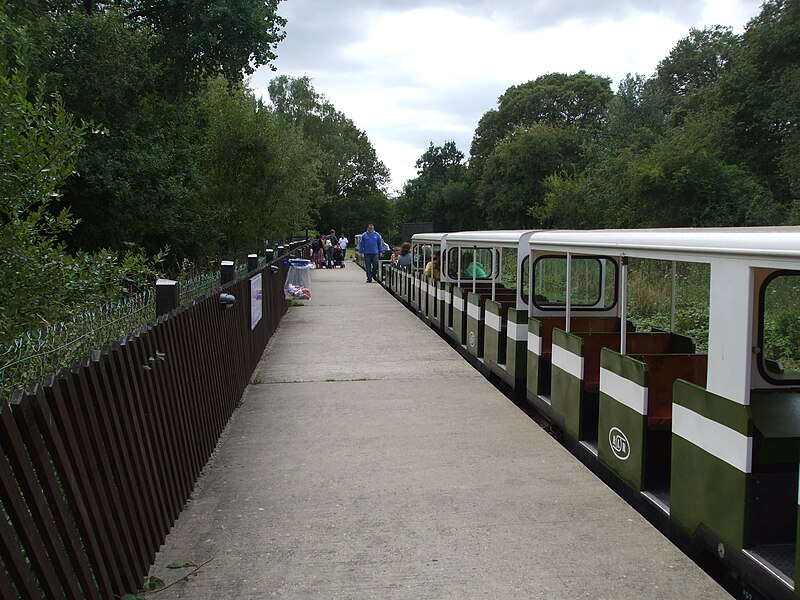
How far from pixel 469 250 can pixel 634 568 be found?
850cm

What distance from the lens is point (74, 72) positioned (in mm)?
20750

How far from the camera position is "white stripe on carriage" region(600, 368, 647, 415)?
15.9 ft

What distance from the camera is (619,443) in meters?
5.19

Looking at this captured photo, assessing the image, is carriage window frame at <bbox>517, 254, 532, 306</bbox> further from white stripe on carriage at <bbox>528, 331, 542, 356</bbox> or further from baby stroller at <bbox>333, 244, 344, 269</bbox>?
baby stroller at <bbox>333, 244, 344, 269</bbox>

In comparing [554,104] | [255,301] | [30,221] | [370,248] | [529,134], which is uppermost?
[554,104]

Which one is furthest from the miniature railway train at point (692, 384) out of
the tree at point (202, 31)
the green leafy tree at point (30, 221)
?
the tree at point (202, 31)

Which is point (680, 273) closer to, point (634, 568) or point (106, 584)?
point (634, 568)

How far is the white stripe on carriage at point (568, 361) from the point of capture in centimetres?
611

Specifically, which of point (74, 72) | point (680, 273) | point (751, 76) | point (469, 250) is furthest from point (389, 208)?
point (680, 273)

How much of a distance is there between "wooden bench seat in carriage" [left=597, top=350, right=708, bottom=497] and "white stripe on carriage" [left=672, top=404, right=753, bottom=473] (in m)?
0.46

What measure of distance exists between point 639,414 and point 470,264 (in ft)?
25.0

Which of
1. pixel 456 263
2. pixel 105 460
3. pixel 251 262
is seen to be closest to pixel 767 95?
pixel 456 263

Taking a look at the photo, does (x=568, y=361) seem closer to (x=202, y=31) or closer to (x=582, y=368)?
(x=582, y=368)

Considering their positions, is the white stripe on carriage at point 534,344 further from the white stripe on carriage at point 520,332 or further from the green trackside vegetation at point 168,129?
the green trackside vegetation at point 168,129
